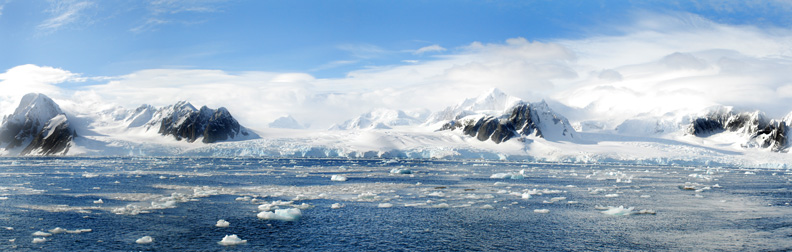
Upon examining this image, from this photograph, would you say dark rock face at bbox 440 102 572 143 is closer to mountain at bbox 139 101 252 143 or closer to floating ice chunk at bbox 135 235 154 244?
mountain at bbox 139 101 252 143

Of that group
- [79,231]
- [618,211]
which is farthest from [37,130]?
A: [618,211]

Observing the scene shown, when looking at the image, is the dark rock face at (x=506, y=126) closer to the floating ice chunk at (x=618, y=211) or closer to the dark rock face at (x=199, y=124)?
the dark rock face at (x=199, y=124)

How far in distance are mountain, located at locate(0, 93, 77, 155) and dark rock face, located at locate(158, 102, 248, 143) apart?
27.8m

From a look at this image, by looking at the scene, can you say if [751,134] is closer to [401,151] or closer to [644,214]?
[401,151]

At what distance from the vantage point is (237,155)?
144m

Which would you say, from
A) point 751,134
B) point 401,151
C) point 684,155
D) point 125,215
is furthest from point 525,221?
point 751,134

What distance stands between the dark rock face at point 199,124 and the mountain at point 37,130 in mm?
27785

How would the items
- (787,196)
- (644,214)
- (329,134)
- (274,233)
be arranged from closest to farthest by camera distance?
(274,233) < (644,214) < (787,196) < (329,134)

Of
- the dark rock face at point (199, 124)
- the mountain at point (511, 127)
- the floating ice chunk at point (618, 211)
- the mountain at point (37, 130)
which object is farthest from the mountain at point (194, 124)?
the floating ice chunk at point (618, 211)

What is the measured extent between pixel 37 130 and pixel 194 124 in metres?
45.8

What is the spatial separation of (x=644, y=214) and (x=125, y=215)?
32.4m

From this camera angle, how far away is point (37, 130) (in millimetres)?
164875

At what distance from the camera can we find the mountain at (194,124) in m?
171

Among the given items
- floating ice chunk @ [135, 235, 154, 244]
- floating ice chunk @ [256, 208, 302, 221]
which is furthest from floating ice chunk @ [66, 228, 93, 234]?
floating ice chunk @ [256, 208, 302, 221]
